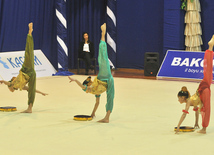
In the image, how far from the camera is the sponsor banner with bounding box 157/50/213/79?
428 inches

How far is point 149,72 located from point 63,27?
2.94 meters

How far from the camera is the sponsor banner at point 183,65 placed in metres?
10.9

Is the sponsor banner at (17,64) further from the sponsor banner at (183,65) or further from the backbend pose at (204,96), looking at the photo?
the backbend pose at (204,96)

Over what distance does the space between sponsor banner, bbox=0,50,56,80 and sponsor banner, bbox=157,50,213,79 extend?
11.0ft

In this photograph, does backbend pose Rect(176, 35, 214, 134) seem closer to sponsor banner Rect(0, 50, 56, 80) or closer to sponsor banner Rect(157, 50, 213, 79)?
sponsor banner Rect(157, 50, 213, 79)

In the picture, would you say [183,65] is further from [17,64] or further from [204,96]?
[204,96]

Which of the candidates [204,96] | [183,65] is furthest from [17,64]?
[204,96]

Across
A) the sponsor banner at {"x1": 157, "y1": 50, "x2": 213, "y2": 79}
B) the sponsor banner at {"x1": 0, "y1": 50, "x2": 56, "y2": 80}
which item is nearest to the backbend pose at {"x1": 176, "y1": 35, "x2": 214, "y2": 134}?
the sponsor banner at {"x1": 157, "y1": 50, "x2": 213, "y2": 79}

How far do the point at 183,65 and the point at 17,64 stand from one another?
4.54 m

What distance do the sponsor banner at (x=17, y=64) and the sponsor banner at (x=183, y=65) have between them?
3.37 metres

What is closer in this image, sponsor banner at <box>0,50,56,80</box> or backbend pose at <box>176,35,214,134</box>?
backbend pose at <box>176,35,214,134</box>

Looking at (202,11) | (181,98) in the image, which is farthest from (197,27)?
(181,98)

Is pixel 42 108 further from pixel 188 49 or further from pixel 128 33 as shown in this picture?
pixel 128 33

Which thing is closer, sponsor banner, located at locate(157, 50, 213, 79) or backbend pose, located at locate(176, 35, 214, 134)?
backbend pose, located at locate(176, 35, 214, 134)
